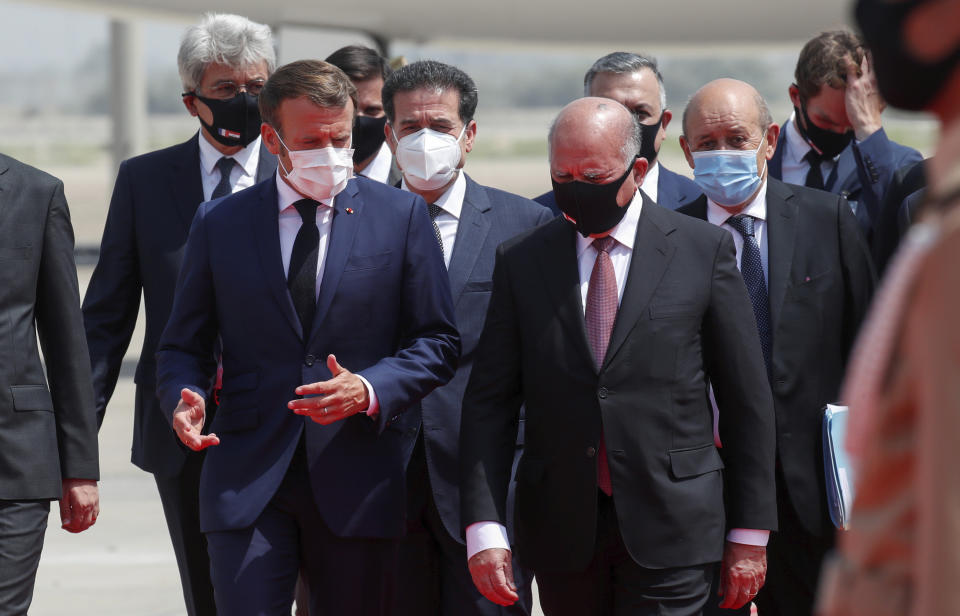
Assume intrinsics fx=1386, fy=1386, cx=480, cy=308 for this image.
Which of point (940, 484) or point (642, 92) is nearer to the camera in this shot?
point (940, 484)

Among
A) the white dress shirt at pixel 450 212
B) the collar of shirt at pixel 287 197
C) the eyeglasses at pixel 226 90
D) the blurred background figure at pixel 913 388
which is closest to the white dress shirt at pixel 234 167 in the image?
the eyeglasses at pixel 226 90

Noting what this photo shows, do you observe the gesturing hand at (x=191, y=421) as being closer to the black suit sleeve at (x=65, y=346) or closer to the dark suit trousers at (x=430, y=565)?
the black suit sleeve at (x=65, y=346)

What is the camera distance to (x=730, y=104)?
4.20 meters

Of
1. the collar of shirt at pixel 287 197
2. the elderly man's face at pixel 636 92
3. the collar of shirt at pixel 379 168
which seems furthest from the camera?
the collar of shirt at pixel 379 168

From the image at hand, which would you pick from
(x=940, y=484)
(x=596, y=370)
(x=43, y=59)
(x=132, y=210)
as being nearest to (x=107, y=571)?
(x=132, y=210)

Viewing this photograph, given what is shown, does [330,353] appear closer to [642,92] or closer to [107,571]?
[642,92]

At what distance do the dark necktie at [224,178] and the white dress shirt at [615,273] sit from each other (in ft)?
4.80

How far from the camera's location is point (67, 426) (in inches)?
150

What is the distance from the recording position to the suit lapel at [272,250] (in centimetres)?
362

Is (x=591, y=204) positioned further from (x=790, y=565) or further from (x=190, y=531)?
(x=190, y=531)

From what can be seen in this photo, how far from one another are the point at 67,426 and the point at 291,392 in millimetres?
682

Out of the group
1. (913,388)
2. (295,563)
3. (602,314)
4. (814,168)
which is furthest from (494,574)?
(814,168)

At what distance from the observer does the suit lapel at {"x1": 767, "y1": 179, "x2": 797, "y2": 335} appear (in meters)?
3.91

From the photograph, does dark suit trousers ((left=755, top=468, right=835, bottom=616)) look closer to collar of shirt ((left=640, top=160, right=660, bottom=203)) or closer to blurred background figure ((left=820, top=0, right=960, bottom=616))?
collar of shirt ((left=640, top=160, right=660, bottom=203))
